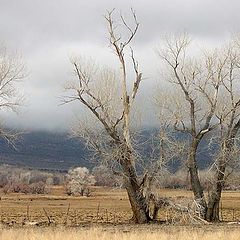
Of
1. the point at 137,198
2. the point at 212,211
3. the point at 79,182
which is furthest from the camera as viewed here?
the point at 79,182

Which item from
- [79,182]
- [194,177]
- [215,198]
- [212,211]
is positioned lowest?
[79,182]

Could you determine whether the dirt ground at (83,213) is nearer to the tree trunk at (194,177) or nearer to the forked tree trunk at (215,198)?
the tree trunk at (194,177)

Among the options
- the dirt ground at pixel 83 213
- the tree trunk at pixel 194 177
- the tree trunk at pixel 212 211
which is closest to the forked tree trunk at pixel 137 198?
the dirt ground at pixel 83 213

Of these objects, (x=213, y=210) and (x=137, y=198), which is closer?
(x=137, y=198)

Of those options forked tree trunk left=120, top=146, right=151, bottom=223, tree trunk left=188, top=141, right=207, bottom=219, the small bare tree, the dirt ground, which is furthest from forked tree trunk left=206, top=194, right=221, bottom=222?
the small bare tree

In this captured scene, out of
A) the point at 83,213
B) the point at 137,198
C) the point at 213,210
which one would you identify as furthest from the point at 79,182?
the point at 137,198

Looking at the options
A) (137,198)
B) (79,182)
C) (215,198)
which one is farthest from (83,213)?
(79,182)

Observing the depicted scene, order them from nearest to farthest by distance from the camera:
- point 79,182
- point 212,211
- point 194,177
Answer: point 212,211, point 194,177, point 79,182

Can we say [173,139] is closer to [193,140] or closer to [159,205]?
[193,140]

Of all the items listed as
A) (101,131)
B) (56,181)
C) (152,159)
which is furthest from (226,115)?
(56,181)

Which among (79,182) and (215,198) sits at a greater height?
(215,198)

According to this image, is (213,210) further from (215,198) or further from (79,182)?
(79,182)

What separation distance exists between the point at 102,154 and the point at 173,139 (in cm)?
488

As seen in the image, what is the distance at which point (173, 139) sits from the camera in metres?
35.4
